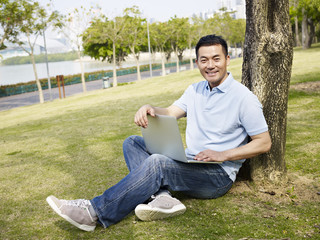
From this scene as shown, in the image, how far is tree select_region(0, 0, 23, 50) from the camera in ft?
59.3

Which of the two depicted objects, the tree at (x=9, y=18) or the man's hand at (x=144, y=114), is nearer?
the man's hand at (x=144, y=114)

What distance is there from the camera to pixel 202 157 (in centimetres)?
262

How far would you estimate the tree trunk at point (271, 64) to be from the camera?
3.09 m

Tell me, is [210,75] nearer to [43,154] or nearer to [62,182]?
[62,182]

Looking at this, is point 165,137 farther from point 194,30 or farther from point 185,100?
point 194,30

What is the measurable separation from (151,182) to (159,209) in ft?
0.70

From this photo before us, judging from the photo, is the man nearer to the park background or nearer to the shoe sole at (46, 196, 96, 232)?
the shoe sole at (46, 196, 96, 232)

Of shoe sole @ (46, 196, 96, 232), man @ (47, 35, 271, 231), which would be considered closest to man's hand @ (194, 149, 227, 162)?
man @ (47, 35, 271, 231)

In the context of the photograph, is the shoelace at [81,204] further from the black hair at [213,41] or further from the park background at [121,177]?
the black hair at [213,41]

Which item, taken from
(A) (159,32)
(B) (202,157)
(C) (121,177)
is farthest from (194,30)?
(B) (202,157)

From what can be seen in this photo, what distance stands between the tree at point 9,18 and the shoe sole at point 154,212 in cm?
1752

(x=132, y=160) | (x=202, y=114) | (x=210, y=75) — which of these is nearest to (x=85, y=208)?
(x=132, y=160)

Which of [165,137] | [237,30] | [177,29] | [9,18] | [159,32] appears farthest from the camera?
[237,30]

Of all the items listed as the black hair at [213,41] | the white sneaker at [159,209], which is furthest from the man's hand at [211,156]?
the black hair at [213,41]
